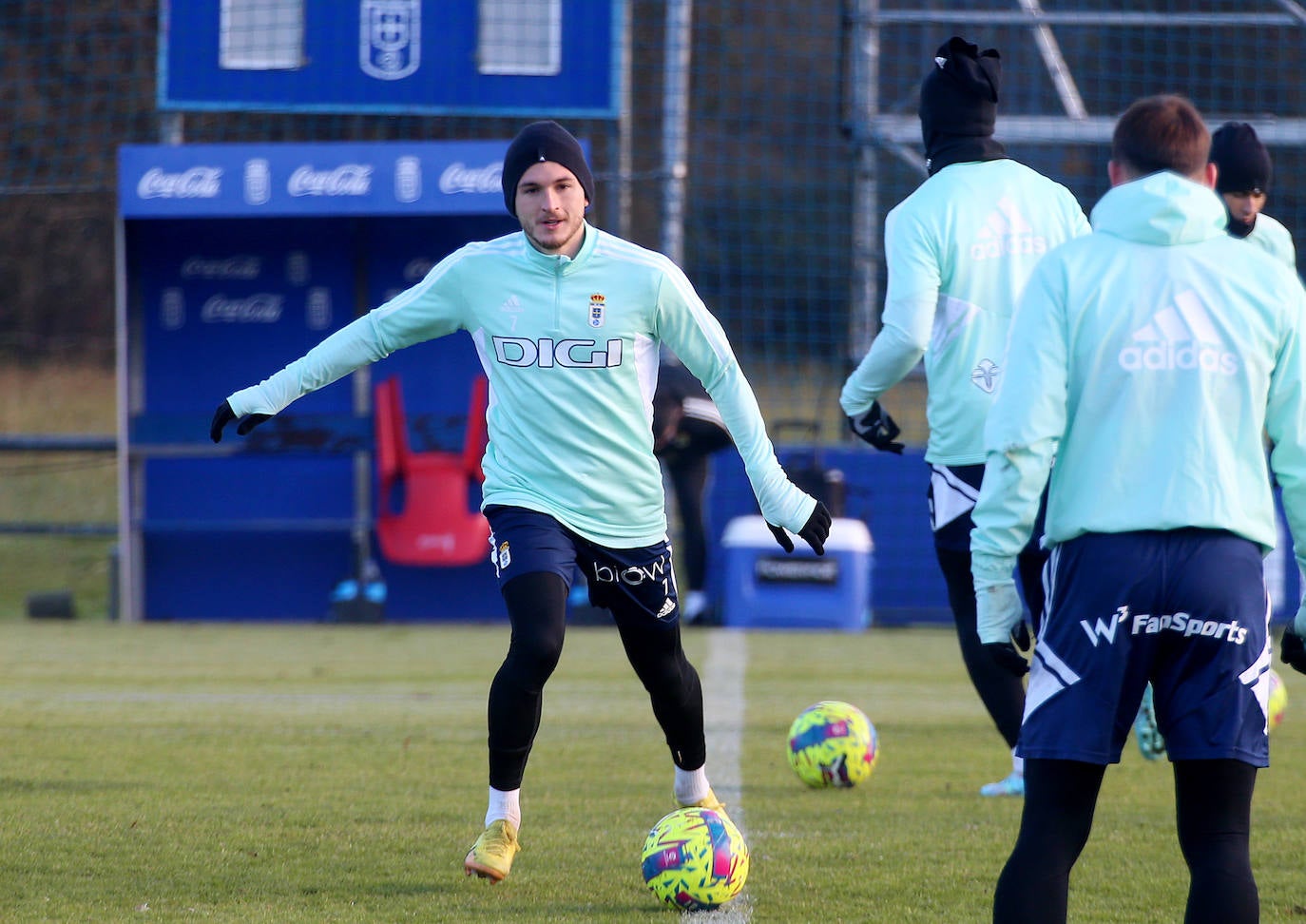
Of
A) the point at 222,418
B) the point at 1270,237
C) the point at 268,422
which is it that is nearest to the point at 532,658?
the point at 222,418

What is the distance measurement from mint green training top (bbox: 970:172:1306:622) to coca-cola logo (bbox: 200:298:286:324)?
9.46 m

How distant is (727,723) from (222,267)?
623cm

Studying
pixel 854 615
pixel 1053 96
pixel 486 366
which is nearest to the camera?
A: pixel 486 366

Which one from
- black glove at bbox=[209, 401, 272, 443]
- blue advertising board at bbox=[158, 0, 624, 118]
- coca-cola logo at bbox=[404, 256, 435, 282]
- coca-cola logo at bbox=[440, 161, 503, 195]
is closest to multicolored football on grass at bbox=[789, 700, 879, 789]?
black glove at bbox=[209, 401, 272, 443]

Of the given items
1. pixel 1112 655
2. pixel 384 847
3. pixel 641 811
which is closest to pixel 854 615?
pixel 641 811

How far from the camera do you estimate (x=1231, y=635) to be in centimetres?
289

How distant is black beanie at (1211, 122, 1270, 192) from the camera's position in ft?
16.4

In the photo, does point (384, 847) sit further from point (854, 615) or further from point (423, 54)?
point (423, 54)

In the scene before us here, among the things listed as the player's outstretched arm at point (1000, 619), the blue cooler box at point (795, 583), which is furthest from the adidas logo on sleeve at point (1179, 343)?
the blue cooler box at point (795, 583)

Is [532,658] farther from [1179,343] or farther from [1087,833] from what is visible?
[1179,343]

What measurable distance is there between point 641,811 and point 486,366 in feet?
4.89

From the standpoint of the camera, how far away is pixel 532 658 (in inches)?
166

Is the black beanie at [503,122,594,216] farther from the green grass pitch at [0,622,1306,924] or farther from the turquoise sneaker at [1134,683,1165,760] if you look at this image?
the turquoise sneaker at [1134,683,1165,760]

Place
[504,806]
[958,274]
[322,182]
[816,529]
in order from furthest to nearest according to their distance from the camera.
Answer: [322,182], [958,274], [504,806], [816,529]
